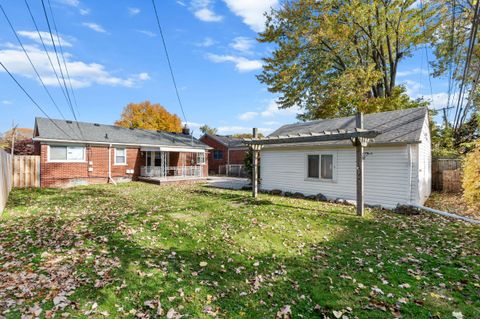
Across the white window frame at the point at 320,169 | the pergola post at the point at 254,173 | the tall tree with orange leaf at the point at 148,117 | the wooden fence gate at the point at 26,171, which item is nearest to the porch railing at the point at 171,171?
the wooden fence gate at the point at 26,171

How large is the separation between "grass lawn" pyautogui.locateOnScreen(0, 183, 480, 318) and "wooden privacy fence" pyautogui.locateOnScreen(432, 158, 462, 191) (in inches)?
282

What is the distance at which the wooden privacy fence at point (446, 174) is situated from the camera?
520 inches

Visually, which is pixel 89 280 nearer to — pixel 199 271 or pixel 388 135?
pixel 199 271

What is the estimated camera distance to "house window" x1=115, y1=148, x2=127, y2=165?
18.0 m

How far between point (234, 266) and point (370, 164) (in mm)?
8536

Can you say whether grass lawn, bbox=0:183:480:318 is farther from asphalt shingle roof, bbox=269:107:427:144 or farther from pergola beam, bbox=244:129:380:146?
asphalt shingle roof, bbox=269:107:427:144

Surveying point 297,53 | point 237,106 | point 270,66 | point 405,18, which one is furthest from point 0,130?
point 405,18

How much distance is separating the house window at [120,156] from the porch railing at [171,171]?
1.46m

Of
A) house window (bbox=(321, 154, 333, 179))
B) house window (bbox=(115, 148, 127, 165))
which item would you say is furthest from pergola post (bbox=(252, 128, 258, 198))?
house window (bbox=(115, 148, 127, 165))

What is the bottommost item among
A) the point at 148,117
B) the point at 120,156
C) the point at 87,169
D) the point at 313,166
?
the point at 87,169

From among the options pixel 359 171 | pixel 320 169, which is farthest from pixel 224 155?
pixel 359 171

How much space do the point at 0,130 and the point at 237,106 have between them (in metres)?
26.8

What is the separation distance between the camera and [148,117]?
41656mm

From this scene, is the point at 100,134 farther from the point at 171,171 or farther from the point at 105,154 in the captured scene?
the point at 171,171
